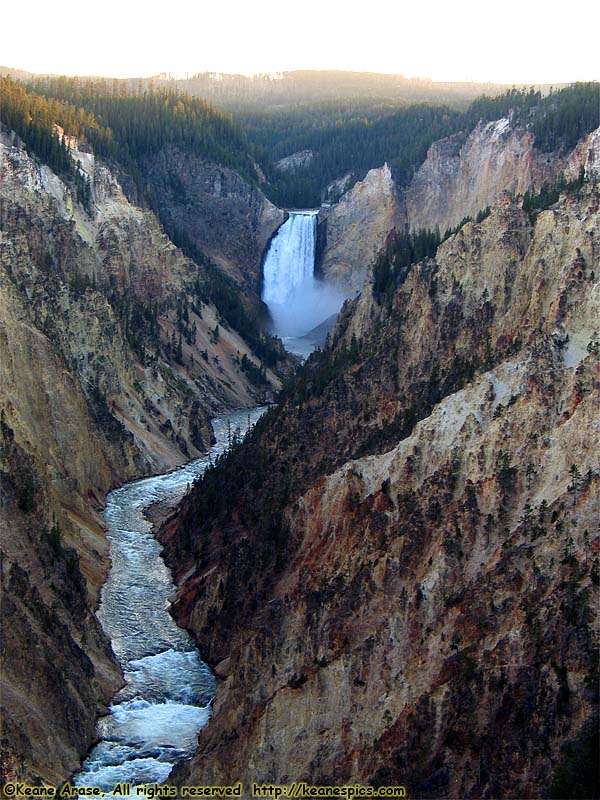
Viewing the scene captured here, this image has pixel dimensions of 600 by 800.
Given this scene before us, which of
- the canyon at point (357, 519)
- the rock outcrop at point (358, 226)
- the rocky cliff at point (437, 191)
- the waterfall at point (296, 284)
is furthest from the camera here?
the rock outcrop at point (358, 226)

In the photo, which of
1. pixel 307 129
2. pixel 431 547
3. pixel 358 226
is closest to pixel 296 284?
pixel 358 226

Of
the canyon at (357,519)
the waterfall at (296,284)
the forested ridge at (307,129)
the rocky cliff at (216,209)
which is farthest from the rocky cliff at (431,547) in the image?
the rocky cliff at (216,209)

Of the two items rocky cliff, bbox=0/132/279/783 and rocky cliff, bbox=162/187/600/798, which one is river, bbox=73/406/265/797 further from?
rocky cliff, bbox=162/187/600/798

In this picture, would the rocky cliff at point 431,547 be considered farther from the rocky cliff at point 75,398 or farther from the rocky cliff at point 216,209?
the rocky cliff at point 216,209

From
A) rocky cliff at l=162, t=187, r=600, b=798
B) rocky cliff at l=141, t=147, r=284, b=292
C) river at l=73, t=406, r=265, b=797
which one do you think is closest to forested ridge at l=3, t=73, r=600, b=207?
rocky cliff at l=141, t=147, r=284, b=292

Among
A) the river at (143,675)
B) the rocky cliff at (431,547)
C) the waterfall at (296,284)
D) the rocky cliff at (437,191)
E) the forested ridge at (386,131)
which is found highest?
the forested ridge at (386,131)
